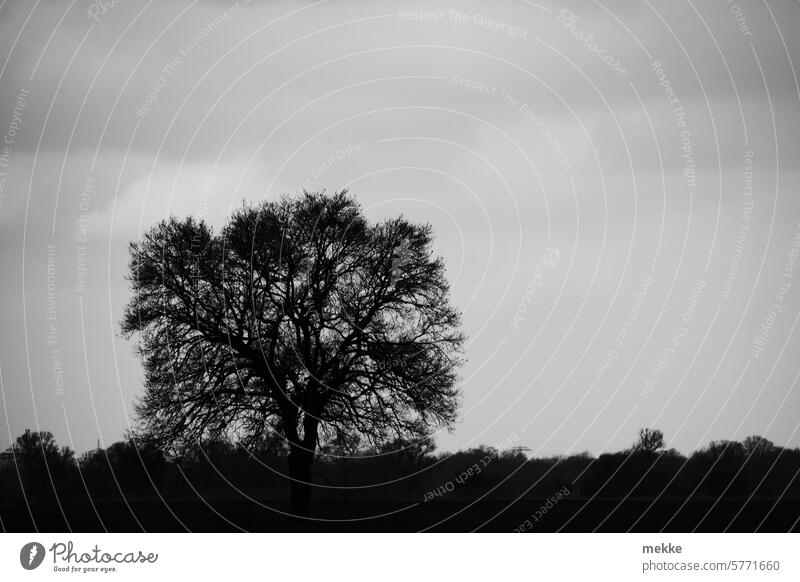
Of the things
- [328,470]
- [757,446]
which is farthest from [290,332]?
[757,446]

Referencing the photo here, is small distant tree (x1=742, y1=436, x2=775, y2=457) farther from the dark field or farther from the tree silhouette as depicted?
the tree silhouette

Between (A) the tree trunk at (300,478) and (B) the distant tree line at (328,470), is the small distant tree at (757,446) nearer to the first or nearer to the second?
(B) the distant tree line at (328,470)

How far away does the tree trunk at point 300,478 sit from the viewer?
28719mm

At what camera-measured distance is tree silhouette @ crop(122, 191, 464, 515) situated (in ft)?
98.2

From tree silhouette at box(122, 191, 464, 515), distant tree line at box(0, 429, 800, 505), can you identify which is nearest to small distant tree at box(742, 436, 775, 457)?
distant tree line at box(0, 429, 800, 505)

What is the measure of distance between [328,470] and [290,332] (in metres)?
4.49

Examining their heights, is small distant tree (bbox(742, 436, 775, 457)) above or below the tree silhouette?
below

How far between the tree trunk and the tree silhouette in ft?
1.23

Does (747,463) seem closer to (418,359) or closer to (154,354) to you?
(418,359)

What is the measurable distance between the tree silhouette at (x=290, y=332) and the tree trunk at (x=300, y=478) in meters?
0.37
